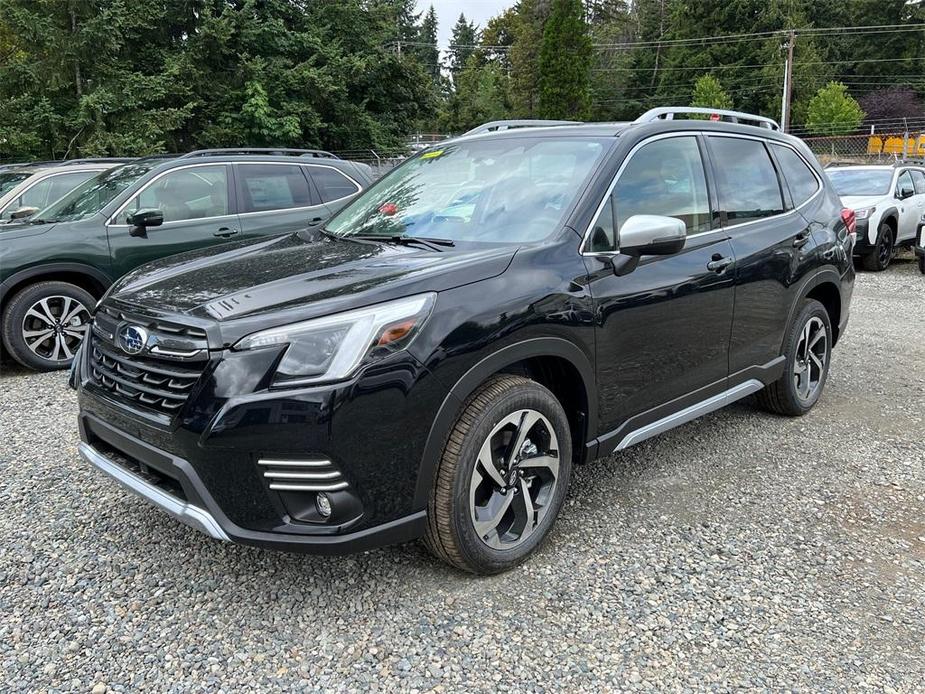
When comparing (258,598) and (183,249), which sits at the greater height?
(183,249)

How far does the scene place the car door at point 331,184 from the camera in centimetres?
738

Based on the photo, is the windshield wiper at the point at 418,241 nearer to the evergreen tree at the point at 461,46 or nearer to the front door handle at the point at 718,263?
the front door handle at the point at 718,263

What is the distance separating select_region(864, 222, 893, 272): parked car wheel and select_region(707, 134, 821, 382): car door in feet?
27.5

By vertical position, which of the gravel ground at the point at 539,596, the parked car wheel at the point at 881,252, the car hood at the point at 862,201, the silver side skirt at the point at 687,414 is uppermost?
the car hood at the point at 862,201

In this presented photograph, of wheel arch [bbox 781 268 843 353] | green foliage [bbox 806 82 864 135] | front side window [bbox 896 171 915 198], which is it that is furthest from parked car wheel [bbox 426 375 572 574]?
green foliage [bbox 806 82 864 135]

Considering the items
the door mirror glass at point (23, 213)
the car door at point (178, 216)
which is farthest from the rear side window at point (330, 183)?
the door mirror glass at point (23, 213)

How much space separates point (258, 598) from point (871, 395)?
15.2 ft

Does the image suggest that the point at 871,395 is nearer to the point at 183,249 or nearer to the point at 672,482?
the point at 672,482

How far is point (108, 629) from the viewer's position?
8.57 feet

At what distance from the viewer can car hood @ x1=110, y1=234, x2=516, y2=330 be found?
2.53 meters

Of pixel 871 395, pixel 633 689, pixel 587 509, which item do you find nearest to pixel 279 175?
pixel 587 509

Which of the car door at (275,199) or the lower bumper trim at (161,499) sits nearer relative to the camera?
the lower bumper trim at (161,499)

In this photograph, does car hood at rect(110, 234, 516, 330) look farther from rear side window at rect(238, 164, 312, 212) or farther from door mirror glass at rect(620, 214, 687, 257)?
rear side window at rect(238, 164, 312, 212)

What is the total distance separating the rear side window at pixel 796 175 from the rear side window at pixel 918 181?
32.8 feet
